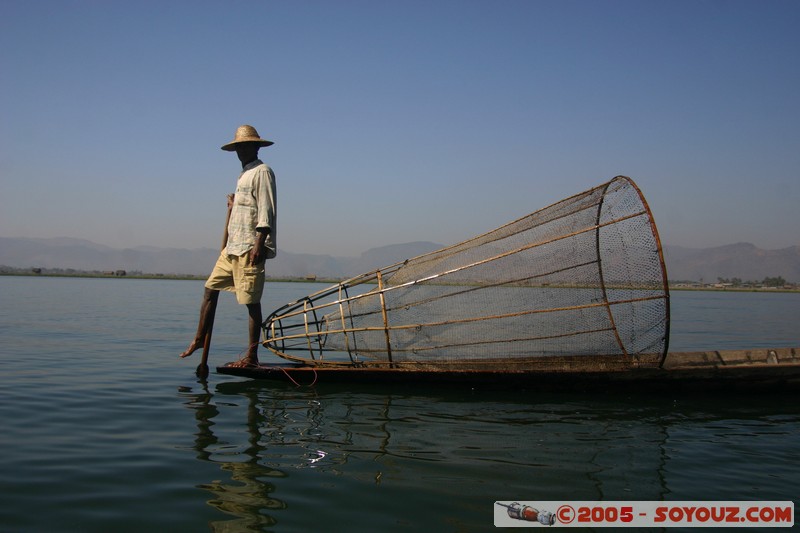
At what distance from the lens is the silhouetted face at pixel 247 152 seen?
22.0 ft

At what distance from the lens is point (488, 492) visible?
366 centimetres

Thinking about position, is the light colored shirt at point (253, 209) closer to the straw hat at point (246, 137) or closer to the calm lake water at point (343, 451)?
the straw hat at point (246, 137)

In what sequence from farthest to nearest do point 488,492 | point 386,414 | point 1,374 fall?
1. point 1,374
2. point 386,414
3. point 488,492

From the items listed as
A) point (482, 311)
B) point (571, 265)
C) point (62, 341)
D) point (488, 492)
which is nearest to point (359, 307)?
point (482, 311)

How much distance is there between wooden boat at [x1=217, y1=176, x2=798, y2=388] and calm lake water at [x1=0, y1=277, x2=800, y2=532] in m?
0.29

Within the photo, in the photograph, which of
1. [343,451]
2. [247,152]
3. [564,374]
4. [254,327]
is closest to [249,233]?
[247,152]

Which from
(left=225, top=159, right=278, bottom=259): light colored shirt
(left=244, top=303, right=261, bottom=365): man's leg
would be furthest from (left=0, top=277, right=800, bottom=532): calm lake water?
(left=225, top=159, right=278, bottom=259): light colored shirt

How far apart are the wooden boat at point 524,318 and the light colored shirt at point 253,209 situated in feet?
2.98

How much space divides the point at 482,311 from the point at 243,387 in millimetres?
2984

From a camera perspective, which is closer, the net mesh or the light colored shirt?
the light colored shirt

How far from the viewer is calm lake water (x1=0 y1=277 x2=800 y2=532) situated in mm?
3330

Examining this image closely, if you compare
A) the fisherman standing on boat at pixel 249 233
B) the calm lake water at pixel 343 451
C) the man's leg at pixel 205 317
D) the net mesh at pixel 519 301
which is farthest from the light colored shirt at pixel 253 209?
the calm lake water at pixel 343 451

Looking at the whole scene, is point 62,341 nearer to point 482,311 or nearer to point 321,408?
point 321,408

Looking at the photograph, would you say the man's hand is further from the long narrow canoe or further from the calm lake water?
Answer: the calm lake water
